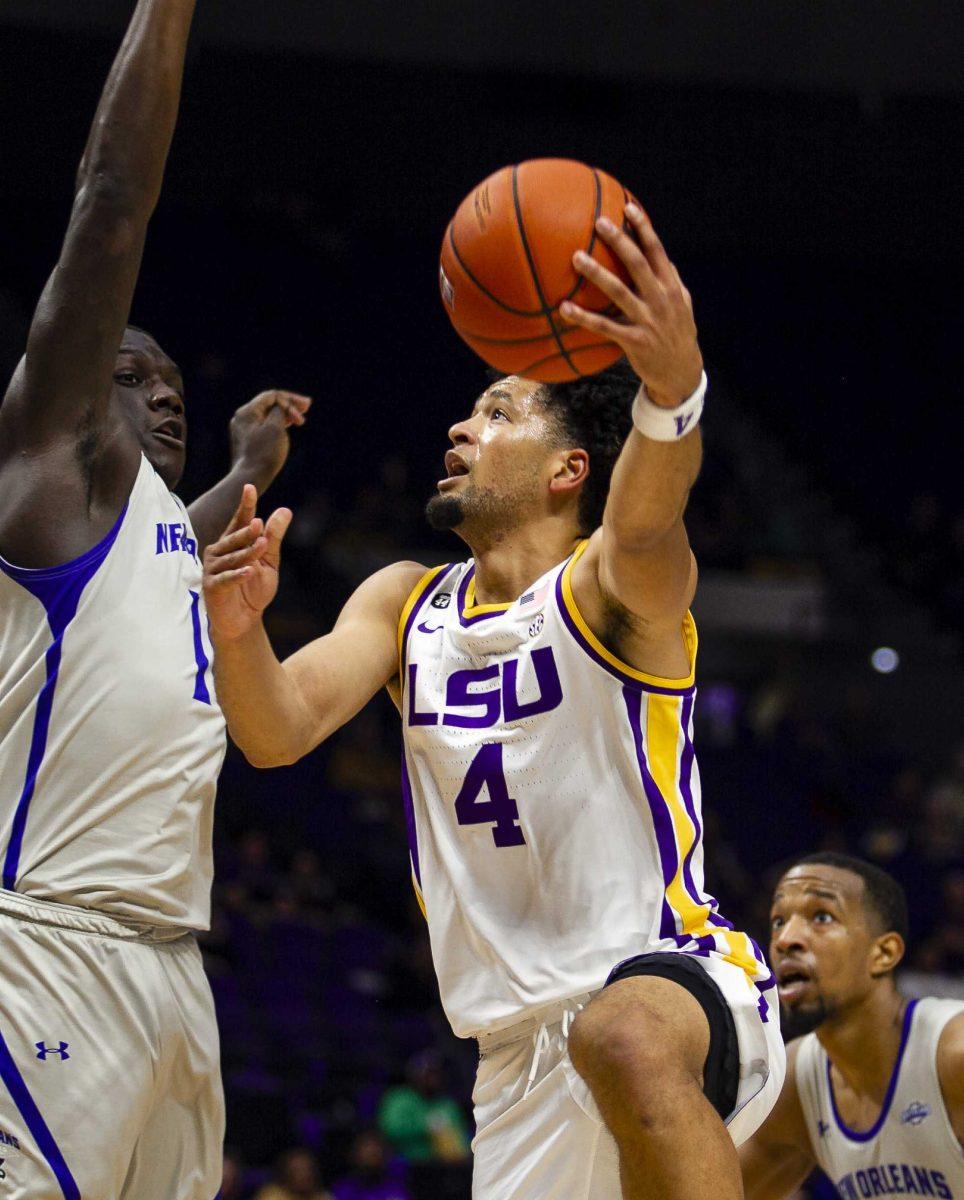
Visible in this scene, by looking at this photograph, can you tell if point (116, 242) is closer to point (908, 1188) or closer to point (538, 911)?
point (538, 911)

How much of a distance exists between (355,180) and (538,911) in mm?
16649

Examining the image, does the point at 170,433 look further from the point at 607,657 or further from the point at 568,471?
the point at 607,657

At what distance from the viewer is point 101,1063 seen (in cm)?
360

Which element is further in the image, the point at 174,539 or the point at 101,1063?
the point at 174,539

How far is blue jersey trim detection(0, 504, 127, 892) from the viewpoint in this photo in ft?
12.3

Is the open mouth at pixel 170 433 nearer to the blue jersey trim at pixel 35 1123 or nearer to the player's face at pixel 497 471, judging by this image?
the player's face at pixel 497 471

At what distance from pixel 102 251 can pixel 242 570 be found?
0.84m

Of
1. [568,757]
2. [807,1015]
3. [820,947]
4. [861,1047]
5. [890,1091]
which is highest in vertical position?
[568,757]

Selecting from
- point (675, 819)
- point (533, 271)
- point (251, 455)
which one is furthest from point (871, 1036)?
point (533, 271)

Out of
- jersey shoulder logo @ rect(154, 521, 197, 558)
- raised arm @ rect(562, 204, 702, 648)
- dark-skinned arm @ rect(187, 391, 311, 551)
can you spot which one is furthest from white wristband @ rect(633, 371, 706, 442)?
dark-skinned arm @ rect(187, 391, 311, 551)

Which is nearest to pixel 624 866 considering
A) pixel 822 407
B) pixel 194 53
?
pixel 194 53

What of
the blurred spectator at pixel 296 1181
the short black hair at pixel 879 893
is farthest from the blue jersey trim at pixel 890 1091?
the blurred spectator at pixel 296 1181

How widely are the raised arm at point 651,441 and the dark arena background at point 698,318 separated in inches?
322

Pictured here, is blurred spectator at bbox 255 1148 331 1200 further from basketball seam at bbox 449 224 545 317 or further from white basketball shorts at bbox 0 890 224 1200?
basketball seam at bbox 449 224 545 317
